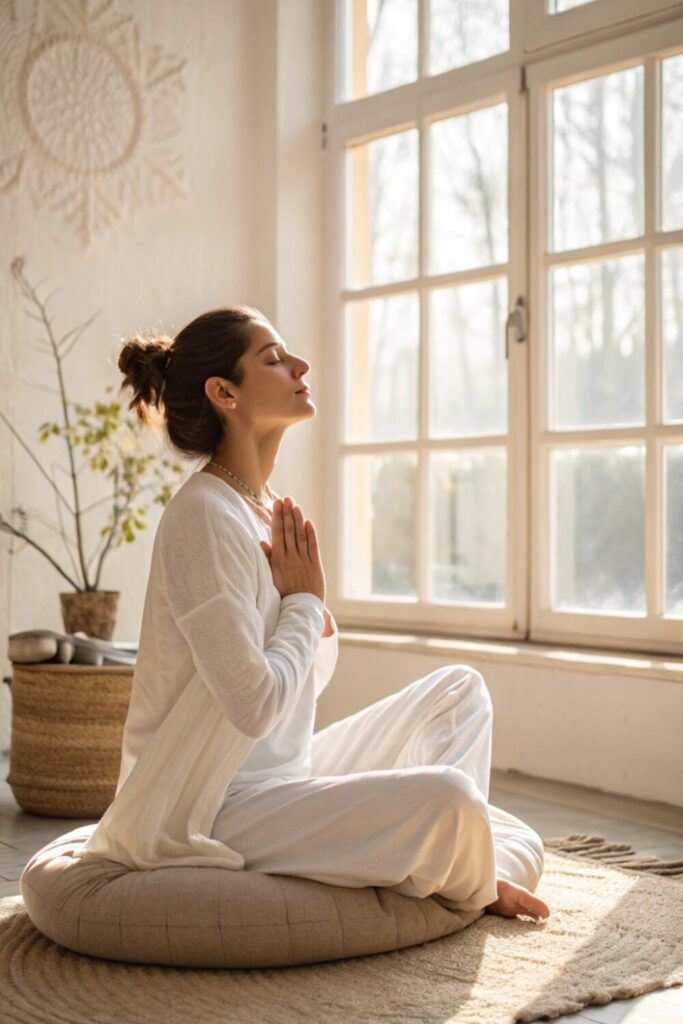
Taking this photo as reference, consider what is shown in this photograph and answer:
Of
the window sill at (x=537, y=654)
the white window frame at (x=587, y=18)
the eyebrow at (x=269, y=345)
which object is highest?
the white window frame at (x=587, y=18)

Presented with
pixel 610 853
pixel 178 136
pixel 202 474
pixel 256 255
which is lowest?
pixel 610 853

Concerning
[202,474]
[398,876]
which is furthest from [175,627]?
[398,876]

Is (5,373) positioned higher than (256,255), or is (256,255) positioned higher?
(256,255)

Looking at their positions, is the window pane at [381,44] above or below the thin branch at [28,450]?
above

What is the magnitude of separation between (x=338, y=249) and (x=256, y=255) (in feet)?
1.03

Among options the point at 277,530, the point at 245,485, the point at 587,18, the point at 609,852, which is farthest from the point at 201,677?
the point at 587,18

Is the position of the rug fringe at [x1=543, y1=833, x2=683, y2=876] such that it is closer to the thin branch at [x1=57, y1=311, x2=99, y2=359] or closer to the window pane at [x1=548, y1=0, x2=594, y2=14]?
the thin branch at [x1=57, y1=311, x2=99, y2=359]

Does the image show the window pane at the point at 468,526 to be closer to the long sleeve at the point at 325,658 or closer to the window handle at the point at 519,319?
Result: the window handle at the point at 519,319

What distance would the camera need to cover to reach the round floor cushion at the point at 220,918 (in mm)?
2029

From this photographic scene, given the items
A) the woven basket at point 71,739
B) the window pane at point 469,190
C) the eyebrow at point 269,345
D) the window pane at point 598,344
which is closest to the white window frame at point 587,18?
the window pane at point 469,190

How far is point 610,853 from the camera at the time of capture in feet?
9.53

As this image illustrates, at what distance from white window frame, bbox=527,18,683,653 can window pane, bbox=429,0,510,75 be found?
0.27m

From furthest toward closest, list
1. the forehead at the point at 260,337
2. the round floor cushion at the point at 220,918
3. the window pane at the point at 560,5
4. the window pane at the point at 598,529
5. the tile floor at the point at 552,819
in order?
the window pane at the point at 560,5, the window pane at the point at 598,529, the tile floor at the point at 552,819, the forehead at the point at 260,337, the round floor cushion at the point at 220,918

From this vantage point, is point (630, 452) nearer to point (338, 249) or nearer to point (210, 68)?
point (338, 249)
